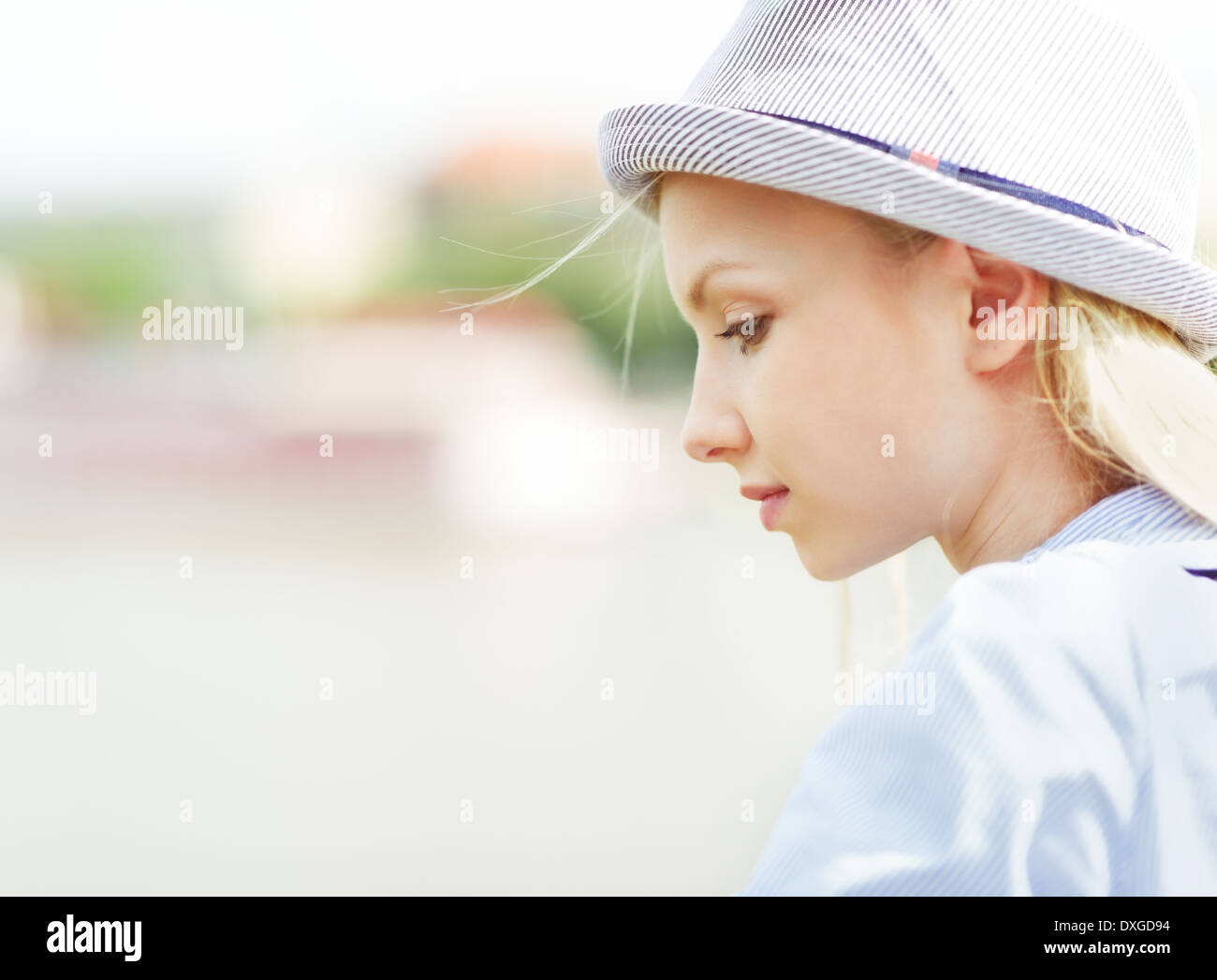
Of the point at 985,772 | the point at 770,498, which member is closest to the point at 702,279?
the point at 770,498

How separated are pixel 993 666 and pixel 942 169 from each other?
0.29m

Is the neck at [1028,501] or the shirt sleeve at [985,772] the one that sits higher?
the neck at [1028,501]

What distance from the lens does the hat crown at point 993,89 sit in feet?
2.38

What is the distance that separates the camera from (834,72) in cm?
75

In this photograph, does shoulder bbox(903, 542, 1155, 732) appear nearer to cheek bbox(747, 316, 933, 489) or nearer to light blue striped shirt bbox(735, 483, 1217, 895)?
light blue striped shirt bbox(735, 483, 1217, 895)

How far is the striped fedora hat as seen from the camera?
0.71m

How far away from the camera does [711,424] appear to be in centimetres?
83

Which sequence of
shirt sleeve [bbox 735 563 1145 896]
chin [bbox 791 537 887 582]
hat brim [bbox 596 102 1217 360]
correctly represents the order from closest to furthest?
shirt sleeve [bbox 735 563 1145 896] → hat brim [bbox 596 102 1217 360] → chin [bbox 791 537 887 582]

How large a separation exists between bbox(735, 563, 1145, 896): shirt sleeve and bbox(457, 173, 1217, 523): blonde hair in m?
0.16

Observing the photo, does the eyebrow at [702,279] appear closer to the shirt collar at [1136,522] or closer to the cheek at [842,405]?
the cheek at [842,405]

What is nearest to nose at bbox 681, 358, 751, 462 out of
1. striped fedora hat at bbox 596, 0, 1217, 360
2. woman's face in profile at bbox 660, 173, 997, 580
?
woman's face in profile at bbox 660, 173, 997, 580

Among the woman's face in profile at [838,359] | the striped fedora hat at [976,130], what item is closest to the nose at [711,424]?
the woman's face in profile at [838,359]

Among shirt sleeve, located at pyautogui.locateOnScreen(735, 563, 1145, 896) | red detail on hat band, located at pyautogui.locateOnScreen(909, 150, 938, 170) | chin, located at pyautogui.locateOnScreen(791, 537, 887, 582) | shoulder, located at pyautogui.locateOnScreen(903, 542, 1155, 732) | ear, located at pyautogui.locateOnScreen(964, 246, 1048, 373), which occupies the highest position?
red detail on hat band, located at pyautogui.locateOnScreen(909, 150, 938, 170)

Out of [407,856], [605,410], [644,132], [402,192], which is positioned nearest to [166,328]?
[402,192]
